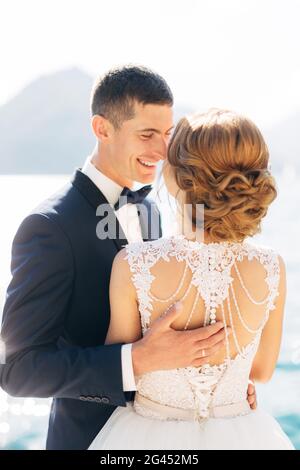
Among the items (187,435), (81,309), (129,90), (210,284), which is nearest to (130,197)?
(129,90)

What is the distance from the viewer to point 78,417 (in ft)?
Result: 7.58

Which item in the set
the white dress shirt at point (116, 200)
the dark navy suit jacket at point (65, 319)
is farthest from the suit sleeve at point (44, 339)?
the white dress shirt at point (116, 200)

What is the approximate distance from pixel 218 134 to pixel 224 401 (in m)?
0.91

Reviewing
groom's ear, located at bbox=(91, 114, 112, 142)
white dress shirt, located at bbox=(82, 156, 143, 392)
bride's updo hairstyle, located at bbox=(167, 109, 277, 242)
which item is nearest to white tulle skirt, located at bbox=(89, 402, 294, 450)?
bride's updo hairstyle, located at bbox=(167, 109, 277, 242)

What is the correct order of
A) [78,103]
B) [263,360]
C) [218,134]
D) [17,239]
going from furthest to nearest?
[78,103], [263,360], [17,239], [218,134]

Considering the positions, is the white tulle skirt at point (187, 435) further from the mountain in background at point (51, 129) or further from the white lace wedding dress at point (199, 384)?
the mountain in background at point (51, 129)

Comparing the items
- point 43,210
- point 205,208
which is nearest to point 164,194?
point 205,208

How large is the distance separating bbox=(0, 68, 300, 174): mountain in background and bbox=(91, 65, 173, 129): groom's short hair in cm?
9612

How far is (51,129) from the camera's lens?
110500mm

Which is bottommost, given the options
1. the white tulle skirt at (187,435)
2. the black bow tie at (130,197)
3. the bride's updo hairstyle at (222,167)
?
the white tulle skirt at (187,435)

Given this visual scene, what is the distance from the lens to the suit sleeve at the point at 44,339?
2.08 m

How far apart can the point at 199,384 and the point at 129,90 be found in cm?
132
